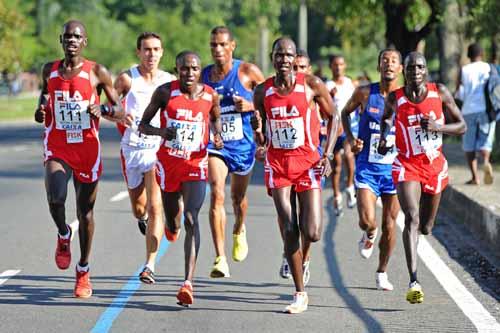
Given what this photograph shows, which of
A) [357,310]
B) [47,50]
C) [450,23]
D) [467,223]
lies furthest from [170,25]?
[357,310]

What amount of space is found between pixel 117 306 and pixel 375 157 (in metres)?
2.75

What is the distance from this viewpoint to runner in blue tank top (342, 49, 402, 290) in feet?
33.8

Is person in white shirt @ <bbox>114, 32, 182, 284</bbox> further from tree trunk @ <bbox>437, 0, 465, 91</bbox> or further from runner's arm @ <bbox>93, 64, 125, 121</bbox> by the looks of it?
tree trunk @ <bbox>437, 0, 465, 91</bbox>

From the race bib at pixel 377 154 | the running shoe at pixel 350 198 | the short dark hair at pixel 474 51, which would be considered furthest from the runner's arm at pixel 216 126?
the short dark hair at pixel 474 51

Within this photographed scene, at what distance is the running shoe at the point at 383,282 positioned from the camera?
32.7 ft

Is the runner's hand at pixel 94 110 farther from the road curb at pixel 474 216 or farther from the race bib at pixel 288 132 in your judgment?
the road curb at pixel 474 216

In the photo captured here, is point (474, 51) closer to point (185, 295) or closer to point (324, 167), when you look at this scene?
point (324, 167)

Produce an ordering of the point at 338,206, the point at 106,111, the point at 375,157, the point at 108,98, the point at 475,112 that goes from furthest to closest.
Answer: the point at 475,112
the point at 338,206
the point at 375,157
the point at 108,98
the point at 106,111

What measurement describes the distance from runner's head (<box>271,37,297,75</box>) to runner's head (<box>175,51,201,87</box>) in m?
0.66

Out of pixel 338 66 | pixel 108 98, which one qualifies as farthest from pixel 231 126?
pixel 338 66

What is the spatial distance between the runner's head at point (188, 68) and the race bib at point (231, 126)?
1246 mm

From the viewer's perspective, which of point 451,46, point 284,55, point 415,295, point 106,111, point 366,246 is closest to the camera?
point 415,295

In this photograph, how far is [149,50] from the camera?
10.7 m

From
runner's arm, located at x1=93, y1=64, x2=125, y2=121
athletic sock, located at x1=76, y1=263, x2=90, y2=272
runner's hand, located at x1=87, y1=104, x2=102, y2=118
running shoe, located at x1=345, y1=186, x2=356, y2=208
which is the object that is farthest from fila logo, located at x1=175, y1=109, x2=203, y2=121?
running shoe, located at x1=345, y1=186, x2=356, y2=208
